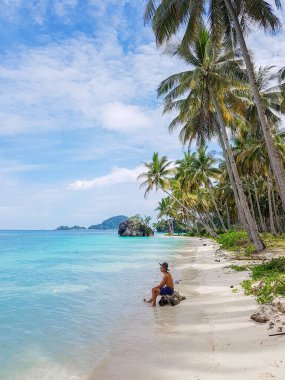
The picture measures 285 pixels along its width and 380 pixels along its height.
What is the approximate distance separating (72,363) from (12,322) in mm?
3687

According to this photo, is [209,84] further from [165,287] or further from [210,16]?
[165,287]

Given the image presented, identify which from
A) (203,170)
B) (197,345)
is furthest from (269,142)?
(203,170)

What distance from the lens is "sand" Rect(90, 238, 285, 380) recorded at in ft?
15.2

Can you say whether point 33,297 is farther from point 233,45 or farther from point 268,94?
point 268,94

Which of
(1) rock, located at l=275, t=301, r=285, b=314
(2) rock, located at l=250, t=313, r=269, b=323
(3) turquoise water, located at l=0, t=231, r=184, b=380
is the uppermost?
(1) rock, located at l=275, t=301, r=285, b=314

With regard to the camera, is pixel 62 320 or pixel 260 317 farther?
pixel 62 320

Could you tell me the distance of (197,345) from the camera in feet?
19.3

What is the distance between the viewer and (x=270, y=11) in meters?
14.0

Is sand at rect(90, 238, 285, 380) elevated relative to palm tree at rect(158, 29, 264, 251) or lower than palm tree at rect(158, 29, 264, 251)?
lower

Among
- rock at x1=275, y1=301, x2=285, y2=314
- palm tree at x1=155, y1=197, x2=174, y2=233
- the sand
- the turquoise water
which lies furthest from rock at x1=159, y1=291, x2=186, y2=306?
palm tree at x1=155, y1=197, x2=174, y2=233

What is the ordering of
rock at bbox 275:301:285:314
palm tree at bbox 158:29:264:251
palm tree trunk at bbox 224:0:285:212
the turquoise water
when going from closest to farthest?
the turquoise water, rock at bbox 275:301:285:314, palm tree trunk at bbox 224:0:285:212, palm tree at bbox 158:29:264:251

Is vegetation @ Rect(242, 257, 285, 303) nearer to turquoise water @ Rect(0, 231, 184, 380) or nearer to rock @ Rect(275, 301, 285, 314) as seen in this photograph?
rock @ Rect(275, 301, 285, 314)

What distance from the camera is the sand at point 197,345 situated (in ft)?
15.2

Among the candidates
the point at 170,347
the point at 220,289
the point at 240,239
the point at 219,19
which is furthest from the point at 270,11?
the point at 240,239
